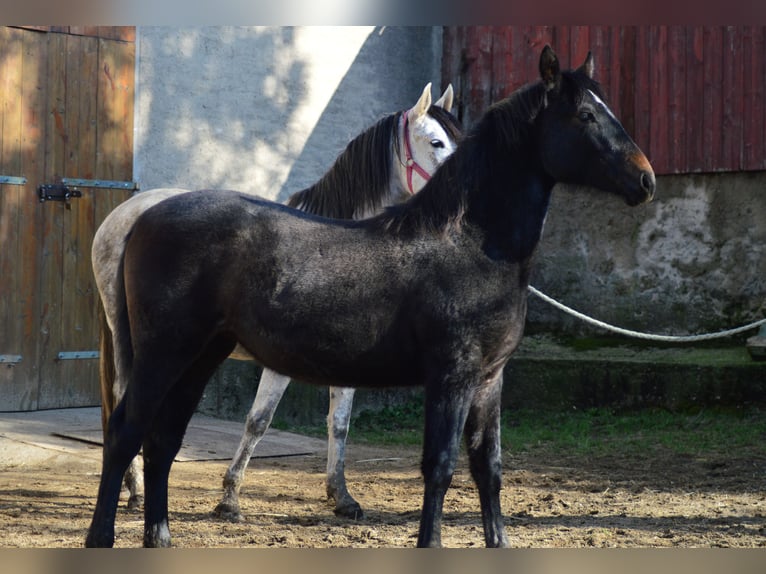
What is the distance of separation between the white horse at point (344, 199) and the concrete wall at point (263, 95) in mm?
3418

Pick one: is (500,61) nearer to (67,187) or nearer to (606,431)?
(606,431)

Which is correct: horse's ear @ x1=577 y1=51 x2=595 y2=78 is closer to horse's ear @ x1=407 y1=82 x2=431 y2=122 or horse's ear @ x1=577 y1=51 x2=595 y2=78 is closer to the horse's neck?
the horse's neck

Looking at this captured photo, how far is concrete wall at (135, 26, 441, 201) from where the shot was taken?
29.2 feet

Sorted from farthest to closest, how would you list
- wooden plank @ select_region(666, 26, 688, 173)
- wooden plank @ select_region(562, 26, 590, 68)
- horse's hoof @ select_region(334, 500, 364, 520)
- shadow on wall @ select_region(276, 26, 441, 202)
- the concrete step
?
1. shadow on wall @ select_region(276, 26, 441, 202)
2. wooden plank @ select_region(562, 26, 590, 68)
3. wooden plank @ select_region(666, 26, 688, 173)
4. the concrete step
5. horse's hoof @ select_region(334, 500, 364, 520)

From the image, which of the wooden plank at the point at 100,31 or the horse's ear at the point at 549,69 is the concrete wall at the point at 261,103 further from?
the horse's ear at the point at 549,69

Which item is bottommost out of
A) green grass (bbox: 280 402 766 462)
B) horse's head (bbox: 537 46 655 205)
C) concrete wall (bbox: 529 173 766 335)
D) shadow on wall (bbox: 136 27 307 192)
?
green grass (bbox: 280 402 766 462)

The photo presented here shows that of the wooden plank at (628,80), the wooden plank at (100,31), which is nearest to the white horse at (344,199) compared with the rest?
the wooden plank at (100,31)

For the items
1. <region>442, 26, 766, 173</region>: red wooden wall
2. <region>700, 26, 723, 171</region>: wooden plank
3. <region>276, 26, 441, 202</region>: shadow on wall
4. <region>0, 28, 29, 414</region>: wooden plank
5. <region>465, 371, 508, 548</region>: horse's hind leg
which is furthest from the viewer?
<region>276, 26, 441, 202</region>: shadow on wall

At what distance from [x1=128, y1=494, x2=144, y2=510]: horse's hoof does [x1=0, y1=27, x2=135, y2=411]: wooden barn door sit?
3.14 meters

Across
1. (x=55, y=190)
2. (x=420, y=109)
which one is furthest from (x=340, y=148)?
(x=420, y=109)

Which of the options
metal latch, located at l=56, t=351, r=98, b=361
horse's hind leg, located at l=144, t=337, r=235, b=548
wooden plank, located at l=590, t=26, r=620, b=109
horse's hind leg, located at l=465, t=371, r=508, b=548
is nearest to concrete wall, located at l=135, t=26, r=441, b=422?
metal latch, located at l=56, t=351, r=98, b=361

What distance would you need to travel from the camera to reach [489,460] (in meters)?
3.88
